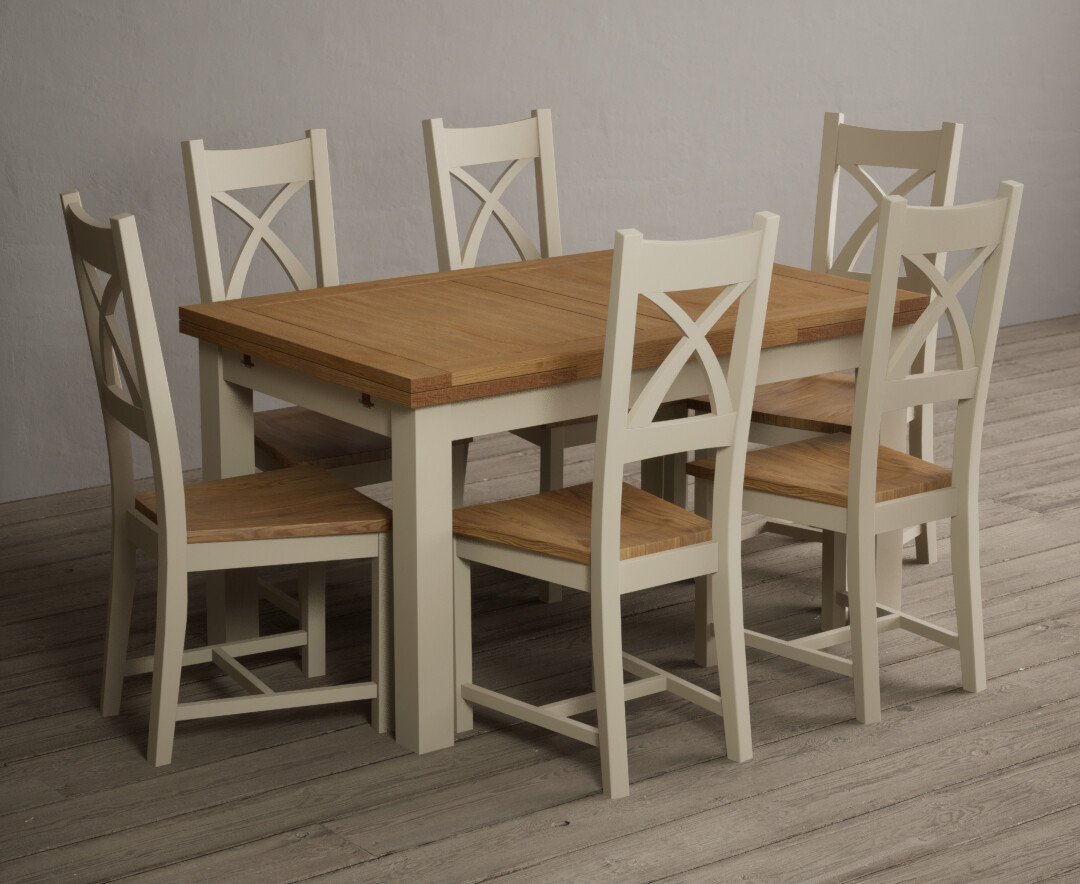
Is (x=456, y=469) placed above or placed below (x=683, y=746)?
above

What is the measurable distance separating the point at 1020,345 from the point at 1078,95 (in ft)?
3.85

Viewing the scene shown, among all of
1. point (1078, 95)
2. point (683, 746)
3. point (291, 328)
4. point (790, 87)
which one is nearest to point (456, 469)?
point (291, 328)

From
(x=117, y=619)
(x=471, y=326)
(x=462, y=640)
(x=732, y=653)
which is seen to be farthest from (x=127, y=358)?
(x=732, y=653)

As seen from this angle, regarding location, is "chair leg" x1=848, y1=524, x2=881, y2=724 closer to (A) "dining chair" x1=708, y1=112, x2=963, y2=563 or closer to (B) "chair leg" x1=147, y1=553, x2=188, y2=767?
(A) "dining chair" x1=708, y1=112, x2=963, y2=563

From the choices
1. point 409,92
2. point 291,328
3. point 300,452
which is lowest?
point 300,452

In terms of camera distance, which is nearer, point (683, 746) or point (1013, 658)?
point (683, 746)

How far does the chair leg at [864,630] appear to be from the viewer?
272 cm

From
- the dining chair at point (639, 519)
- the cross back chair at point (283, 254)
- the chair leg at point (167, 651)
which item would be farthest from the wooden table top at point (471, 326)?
the chair leg at point (167, 651)

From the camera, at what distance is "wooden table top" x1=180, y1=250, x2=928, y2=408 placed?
8.22 ft

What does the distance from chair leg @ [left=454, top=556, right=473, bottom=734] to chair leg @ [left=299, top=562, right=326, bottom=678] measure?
35 cm

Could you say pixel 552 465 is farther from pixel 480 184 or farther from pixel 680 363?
pixel 680 363

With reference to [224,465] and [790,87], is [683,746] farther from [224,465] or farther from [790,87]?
[790,87]

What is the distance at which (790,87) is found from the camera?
5531mm

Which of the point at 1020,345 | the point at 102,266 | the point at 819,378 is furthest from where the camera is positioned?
the point at 1020,345
